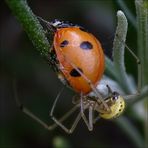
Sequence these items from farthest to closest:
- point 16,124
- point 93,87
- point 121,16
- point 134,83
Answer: point 16,124
point 134,83
point 93,87
point 121,16

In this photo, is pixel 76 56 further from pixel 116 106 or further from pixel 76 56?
pixel 116 106

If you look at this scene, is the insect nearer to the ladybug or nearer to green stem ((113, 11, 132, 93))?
the ladybug

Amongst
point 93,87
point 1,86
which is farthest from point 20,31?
point 93,87

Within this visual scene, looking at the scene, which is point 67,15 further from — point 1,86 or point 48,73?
point 1,86

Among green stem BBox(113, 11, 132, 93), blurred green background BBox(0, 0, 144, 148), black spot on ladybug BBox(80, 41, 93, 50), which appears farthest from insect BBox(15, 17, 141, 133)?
blurred green background BBox(0, 0, 144, 148)

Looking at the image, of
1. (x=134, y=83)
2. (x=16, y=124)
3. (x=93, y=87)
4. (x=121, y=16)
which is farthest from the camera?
(x=16, y=124)

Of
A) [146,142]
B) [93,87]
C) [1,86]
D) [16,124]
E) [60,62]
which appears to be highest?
[60,62]

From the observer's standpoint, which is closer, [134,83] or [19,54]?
[134,83]
